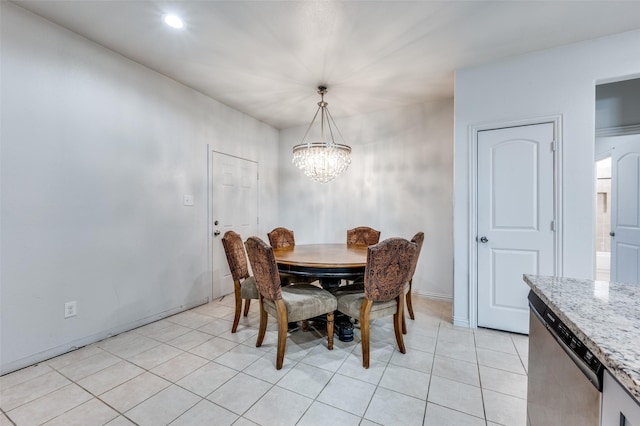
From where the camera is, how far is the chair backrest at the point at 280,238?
10.7 feet

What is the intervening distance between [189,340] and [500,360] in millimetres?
2523

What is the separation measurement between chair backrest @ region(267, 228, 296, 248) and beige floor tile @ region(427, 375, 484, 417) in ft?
6.78

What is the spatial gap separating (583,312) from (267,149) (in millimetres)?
4204

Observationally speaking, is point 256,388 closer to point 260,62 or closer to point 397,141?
point 260,62

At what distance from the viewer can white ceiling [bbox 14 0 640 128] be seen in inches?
74.5

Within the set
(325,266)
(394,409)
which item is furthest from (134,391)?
(394,409)

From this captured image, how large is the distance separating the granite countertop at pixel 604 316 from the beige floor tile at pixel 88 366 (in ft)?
8.77

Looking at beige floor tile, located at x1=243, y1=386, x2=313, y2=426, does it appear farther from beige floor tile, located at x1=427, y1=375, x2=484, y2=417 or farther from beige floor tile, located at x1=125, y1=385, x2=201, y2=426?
beige floor tile, located at x1=427, y1=375, x2=484, y2=417

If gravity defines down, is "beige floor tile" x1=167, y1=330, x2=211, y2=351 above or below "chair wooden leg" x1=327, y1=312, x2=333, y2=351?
below

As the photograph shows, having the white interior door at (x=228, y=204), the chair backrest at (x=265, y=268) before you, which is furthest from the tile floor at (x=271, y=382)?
the white interior door at (x=228, y=204)

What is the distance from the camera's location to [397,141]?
3740 mm

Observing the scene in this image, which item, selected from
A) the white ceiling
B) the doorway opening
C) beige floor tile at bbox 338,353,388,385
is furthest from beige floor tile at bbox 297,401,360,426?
the doorway opening

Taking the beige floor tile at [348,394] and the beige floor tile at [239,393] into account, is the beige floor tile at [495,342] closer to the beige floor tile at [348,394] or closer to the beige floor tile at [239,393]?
the beige floor tile at [348,394]

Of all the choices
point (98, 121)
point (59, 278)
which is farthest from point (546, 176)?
point (59, 278)
